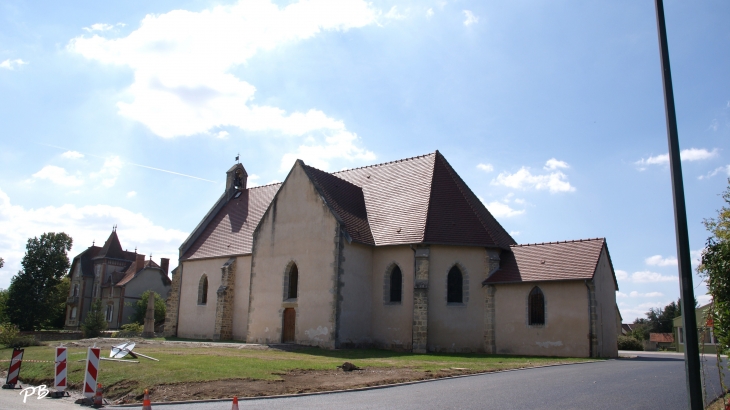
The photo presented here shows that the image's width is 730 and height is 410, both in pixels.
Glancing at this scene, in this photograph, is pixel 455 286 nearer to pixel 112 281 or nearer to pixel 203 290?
pixel 203 290

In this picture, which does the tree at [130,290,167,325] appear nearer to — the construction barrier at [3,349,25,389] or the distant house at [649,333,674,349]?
the construction barrier at [3,349,25,389]

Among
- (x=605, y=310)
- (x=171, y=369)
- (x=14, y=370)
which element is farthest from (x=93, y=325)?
(x=605, y=310)

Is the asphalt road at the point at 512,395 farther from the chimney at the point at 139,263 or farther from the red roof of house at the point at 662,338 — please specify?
the red roof of house at the point at 662,338

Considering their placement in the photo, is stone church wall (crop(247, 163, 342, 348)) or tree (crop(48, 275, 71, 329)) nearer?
stone church wall (crop(247, 163, 342, 348))

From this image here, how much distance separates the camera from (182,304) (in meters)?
37.3

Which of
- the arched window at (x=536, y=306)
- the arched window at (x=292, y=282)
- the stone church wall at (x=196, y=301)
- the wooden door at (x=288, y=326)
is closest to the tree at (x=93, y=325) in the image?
the stone church wall at (x=196, y=301)

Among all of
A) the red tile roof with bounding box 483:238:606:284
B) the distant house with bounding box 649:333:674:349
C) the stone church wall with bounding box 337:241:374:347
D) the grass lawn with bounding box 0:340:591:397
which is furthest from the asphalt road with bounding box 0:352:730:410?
the distant house with bounding box 649:333:674:349

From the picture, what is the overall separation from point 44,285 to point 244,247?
108ft

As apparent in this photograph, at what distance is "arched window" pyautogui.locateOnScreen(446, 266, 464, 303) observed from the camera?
27531mm

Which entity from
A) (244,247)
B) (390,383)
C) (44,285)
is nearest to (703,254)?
(390,383)

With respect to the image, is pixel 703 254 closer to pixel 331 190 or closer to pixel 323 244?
pixel 323 244

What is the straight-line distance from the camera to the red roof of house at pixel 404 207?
2786 centimetres

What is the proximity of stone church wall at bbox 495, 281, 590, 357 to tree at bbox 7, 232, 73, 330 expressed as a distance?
47.2 meters

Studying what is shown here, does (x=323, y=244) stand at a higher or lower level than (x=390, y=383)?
higher
